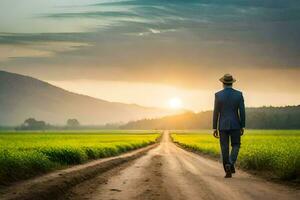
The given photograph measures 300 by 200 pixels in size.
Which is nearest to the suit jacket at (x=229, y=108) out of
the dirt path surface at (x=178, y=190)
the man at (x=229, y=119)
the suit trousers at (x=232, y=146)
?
the man at (x=229, y=119)

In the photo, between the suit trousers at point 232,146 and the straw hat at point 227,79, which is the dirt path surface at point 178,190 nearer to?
the suit trousers at point 232,146

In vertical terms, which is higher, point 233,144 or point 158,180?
point 233,144

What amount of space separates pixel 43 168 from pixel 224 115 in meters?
7.37

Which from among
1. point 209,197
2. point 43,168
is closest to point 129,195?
point 209,197

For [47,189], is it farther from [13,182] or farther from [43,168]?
[43,168]

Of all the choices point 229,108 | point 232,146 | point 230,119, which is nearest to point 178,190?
point 232,146

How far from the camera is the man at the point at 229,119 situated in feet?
57.3

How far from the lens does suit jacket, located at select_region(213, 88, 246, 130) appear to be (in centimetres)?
1753

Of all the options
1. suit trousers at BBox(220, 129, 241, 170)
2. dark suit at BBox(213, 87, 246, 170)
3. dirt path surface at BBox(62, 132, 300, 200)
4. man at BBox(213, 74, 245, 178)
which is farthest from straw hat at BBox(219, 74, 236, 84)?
dirt path surface at BBox(62, 132, 300, 200)

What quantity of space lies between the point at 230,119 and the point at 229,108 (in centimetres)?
41

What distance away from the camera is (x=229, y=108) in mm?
17750

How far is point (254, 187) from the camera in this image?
47.9 feet

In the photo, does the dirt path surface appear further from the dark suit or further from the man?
the dark suit

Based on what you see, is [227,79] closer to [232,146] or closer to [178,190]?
[232,146]
